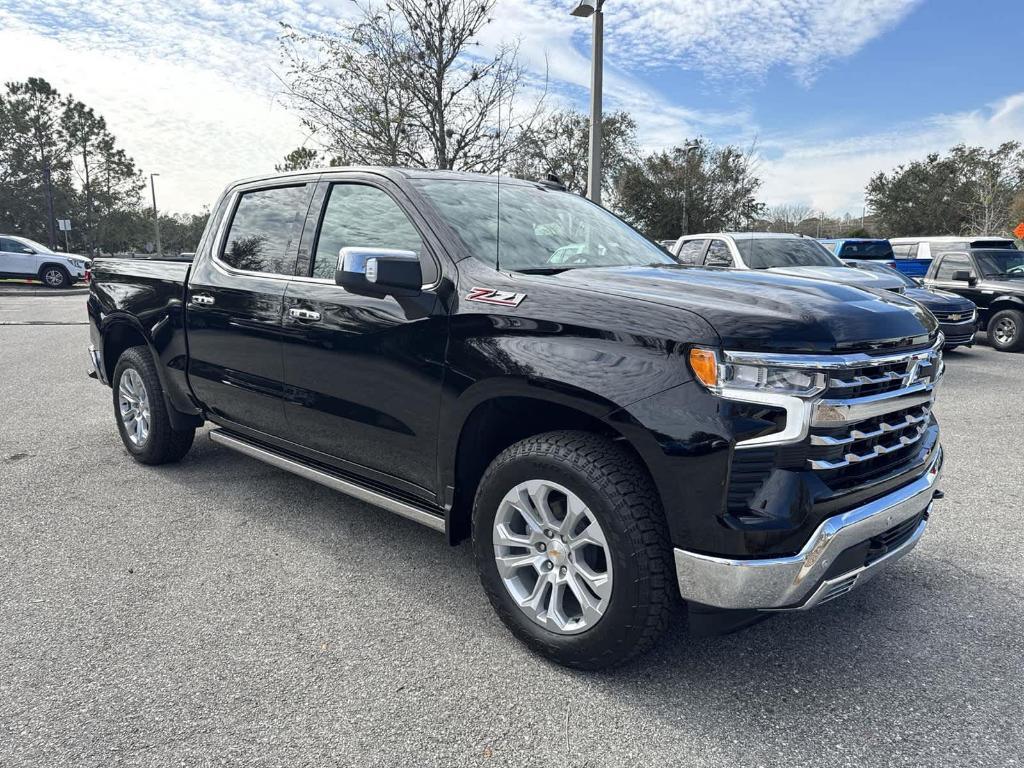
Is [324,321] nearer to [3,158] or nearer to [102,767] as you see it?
[102,767]

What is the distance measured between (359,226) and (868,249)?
1533 centimetres

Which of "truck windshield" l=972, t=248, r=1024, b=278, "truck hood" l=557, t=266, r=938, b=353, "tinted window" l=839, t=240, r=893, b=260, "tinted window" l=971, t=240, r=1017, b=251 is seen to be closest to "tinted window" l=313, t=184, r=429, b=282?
"truck hood" l=557, t=266, r=938, b=353

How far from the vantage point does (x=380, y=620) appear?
2.95m

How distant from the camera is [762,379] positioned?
2135mm

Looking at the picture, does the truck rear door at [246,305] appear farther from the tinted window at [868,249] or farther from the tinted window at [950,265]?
the tinted window at [868,249]

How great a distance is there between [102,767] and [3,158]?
64700mm

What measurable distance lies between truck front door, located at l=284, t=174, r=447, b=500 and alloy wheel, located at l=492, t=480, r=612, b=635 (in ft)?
1.60

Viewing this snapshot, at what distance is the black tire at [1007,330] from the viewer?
462 inches

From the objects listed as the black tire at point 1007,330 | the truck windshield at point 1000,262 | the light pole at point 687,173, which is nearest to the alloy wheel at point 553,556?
the black tire at point 1007,330

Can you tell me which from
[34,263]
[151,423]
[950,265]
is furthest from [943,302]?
[34,263]

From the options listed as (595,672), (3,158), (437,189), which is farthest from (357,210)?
(3,158)

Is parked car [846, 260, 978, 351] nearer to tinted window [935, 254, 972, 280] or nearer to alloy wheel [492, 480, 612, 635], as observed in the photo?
tinted window [935, 254, 972, 280]

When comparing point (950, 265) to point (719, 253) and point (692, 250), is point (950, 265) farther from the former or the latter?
point (719, 253)

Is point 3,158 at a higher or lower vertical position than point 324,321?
higher
